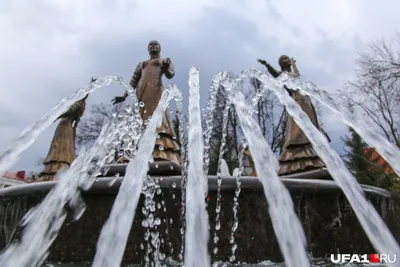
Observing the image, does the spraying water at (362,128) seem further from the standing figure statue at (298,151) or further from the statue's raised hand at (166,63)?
the statue's raised hand at (166,63)

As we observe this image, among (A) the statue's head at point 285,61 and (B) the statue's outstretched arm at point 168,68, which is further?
(A) the statue's head at point 285,61

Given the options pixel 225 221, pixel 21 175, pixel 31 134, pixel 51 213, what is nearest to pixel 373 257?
pixel 225 221

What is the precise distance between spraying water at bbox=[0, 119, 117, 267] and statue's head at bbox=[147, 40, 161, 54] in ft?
9.98

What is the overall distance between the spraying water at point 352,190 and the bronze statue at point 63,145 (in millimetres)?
5324

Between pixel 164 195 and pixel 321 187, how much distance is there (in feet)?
6.21

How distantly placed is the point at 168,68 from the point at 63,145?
123 inches

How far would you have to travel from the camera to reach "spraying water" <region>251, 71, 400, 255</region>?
2678 mm

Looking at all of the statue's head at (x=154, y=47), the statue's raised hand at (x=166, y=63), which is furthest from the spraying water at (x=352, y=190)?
the statue's head at (x=154, y=47)

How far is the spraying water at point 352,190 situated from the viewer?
2678 millimetres

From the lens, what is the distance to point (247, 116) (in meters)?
4.53

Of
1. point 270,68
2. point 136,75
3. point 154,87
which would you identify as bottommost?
point 154,87

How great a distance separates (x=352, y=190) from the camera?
11.2 ft

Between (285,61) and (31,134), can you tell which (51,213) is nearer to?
(31,134)

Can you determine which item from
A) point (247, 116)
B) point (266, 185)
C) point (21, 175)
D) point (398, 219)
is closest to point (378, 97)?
point (398, 219)
